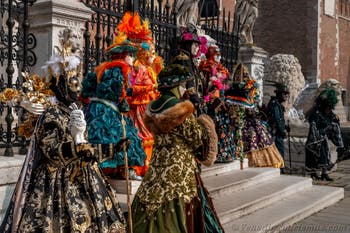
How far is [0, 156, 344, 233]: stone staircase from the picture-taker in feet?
17.1

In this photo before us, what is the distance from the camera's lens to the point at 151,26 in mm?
8352

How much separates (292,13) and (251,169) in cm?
2007

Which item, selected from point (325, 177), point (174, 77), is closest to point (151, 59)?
point (174, 77)

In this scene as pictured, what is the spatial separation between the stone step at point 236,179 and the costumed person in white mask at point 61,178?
8.29 ft

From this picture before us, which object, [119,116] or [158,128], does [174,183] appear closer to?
[158,128]

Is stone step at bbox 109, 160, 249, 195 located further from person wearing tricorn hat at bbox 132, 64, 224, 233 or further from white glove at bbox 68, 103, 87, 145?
white glove at bbox 68, 103, 87, 145

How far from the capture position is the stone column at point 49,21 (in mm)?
5281

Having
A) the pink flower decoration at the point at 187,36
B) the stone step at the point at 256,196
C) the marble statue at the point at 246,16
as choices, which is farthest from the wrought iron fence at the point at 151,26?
the stone step at the point at 256,196

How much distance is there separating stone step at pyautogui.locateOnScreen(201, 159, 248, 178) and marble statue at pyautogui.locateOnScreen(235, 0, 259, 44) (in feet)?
12.1

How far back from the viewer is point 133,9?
301 inches

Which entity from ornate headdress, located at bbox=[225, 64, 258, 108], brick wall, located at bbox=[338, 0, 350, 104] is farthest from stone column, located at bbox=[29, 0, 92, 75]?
brick wall, located at bbox=[338, 0, 350, 104]

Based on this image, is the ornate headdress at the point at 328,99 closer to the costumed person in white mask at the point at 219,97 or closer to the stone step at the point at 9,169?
the costumed person in white mask at the point at 219,97

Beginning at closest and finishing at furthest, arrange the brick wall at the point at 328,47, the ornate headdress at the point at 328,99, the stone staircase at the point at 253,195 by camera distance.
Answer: the stone staircase at the point at 253,195
the ornate headdress at the point at 328,99
the brick wall at the point at 328,47

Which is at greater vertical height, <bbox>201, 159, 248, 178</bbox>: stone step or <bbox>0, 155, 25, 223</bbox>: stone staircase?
<bbox>0, 155, 25, 223</bbox>: stone staircase
